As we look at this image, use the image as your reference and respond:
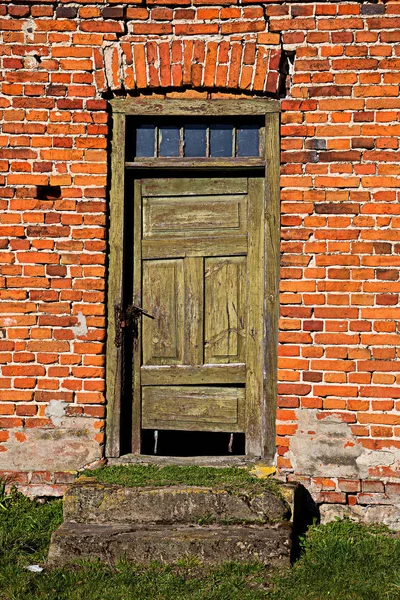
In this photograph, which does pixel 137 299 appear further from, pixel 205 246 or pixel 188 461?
pixel 188 461

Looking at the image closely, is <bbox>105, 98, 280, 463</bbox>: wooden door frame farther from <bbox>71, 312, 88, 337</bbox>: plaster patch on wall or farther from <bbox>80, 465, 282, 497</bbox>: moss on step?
<bbox>80, 465, 282, 497</bbox>: moss on step

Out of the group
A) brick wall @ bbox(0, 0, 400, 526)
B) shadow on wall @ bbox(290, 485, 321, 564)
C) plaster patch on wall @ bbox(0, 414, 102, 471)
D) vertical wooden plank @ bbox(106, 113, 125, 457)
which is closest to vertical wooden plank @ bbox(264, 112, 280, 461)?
brick wall @ bbox(0, 0, 400, 526)

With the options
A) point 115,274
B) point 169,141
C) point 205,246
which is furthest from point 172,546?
point 169,141

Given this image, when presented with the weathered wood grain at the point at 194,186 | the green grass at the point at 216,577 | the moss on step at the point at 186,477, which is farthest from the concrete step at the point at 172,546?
the weathered wood grain at the point at 194,186

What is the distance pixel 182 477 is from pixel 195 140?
2.46 meters

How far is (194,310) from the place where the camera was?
5047mm

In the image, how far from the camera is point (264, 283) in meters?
4.94

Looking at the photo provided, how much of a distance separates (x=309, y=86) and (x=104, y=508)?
3233 mm

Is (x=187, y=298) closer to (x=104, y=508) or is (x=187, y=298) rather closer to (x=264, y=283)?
(x=264, y=283)

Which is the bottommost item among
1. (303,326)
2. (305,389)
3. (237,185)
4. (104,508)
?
(104,508)

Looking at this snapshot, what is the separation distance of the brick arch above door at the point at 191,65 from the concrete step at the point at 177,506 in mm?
2819

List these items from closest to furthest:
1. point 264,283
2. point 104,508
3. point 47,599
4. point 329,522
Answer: point 47,599 → point 104,508 → point 329,522 → point 264,283

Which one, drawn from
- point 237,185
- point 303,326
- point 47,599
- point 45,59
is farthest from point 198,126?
point 47,599

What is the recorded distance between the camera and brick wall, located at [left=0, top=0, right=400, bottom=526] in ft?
15.4
